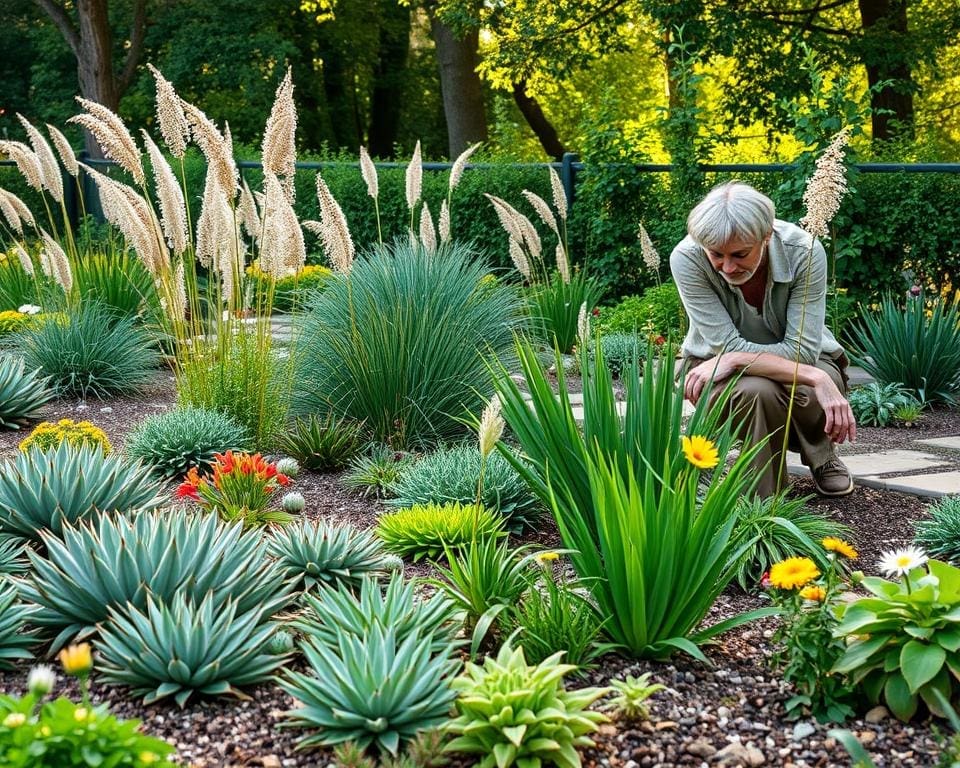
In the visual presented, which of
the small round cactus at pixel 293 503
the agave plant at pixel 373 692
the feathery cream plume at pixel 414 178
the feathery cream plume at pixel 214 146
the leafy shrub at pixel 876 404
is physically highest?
the feathery cream plume at pixel 214 146

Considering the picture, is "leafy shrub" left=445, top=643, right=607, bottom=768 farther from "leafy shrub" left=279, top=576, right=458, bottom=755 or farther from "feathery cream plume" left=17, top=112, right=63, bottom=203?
"feathery cream plume" left=17, top=112, right=63, bottom=203

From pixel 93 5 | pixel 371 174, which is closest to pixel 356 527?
pixel 371 174

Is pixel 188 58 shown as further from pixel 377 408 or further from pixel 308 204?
pixel 377 408

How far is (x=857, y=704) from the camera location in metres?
2.93

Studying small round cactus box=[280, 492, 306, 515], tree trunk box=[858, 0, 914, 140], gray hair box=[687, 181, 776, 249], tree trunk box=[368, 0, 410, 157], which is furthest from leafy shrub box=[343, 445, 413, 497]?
tree trunk box=[368, 0, 410, 157]

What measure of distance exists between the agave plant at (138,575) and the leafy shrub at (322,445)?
2084mm

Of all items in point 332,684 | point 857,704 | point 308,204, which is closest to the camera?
point 332,684

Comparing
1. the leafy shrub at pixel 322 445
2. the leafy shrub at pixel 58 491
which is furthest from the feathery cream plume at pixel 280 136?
the leafy shrub at pixel 58 491

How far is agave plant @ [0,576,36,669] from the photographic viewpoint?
121 inches

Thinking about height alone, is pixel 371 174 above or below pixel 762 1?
below

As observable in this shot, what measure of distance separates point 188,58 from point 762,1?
13.0 m

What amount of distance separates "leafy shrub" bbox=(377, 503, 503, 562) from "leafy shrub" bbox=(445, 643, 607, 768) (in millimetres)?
1291

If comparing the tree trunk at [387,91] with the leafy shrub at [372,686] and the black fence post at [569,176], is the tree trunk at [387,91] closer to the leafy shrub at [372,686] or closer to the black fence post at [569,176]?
the black fence post at [569,176]

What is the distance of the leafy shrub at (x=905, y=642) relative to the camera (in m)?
2.80
